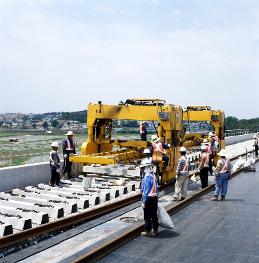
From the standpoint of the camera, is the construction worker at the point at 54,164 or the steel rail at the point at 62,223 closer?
the steel rail at the point at 62,223

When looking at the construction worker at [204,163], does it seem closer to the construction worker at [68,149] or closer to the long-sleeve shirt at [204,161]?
the long-sleeve shirt at [204,161]

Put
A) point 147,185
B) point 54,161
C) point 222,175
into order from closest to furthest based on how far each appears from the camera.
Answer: point 147,185 → point 222,175 → point 54,161

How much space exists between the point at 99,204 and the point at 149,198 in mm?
3352

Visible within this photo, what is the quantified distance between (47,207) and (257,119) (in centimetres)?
9498

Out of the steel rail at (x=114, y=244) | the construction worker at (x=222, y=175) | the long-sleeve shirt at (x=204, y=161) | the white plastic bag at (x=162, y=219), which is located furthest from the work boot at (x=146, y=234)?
the long-sleeve shirt at (x=204, y=161)

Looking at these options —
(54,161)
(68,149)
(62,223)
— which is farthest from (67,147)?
(62,223)

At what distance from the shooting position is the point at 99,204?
11.9 metres

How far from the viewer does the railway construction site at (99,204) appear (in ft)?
26.7

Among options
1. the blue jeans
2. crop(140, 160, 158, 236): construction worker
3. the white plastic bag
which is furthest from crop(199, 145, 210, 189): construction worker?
crop(140, 160, 158, 236): construction worker

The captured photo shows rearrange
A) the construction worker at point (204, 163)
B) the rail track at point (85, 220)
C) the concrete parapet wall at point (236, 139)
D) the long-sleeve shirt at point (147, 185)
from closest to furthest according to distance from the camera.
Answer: the rail track at point (85, 220), the long-sleeve shirt at point (147, 185), the construction worker at point (204, 163), the concrete parapet wall at point (236, 139)

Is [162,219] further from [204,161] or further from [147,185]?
[204,161]

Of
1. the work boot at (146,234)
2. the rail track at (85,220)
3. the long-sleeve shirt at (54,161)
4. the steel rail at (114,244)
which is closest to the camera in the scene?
the steel rail at (114,244)

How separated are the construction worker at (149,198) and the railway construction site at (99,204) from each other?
25 centimetres

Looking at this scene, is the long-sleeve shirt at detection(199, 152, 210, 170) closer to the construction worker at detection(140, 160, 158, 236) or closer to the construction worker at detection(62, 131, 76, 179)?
the construction worker at detection(62, 131, 76, 179)
